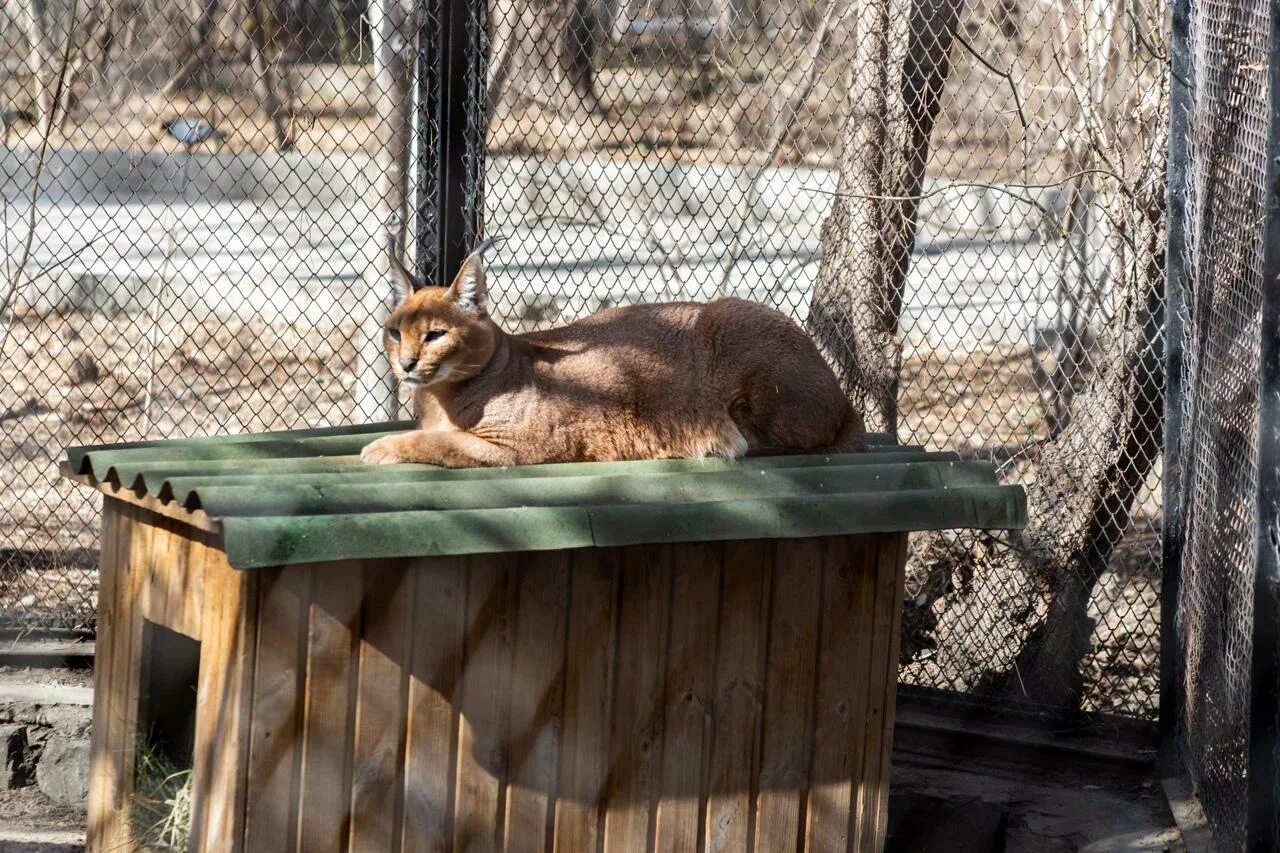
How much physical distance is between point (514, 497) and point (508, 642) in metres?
0.34

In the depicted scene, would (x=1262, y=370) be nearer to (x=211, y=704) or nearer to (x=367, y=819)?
(x=367, y=819)

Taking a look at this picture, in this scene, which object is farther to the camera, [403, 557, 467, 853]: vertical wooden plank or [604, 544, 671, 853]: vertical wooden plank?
[604, 544, 671, 853]: vertical wooden plank

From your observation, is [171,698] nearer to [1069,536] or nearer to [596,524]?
[596,524]

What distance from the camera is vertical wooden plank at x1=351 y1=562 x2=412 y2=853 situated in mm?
3312

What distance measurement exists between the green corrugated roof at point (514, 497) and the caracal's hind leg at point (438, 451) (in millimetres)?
48

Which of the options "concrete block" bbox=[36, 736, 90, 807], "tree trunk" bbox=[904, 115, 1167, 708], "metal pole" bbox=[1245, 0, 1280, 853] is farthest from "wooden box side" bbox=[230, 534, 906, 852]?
"concrete block" bbox=[36, 736, 90, 807]

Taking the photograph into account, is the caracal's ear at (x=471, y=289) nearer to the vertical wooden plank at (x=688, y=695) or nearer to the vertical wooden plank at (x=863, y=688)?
the vertical wooden plank at (x=688, y=695)

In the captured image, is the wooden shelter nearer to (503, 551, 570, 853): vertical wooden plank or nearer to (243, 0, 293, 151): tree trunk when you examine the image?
(503, 551, 570, 853): vertical wooden plank

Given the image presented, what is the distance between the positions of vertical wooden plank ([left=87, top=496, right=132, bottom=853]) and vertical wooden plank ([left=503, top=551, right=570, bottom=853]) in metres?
1.16

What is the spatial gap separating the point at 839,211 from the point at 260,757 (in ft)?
10.7

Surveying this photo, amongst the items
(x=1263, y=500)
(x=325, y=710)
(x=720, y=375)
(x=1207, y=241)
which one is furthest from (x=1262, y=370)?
(x=325, y=710)

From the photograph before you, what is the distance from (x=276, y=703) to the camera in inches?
127

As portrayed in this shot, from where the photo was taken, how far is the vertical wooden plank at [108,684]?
3.95 meters

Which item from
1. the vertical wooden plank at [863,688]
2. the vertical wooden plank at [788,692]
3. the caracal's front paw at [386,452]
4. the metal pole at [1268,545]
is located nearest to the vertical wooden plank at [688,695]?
the vertical wooden plank at [788,692]
